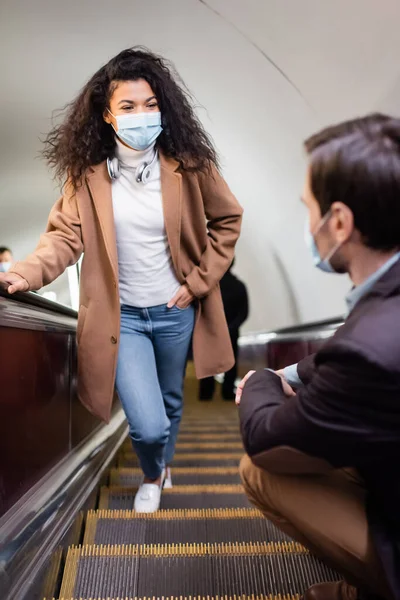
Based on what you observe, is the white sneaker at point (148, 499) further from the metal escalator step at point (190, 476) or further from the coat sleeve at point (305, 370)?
the coat sleeve at point (305, 370)

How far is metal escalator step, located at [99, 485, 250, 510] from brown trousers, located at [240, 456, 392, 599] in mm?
1466

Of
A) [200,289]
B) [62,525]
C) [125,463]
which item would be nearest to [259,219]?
[125,463]

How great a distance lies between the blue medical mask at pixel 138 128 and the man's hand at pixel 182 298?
66 centimetres

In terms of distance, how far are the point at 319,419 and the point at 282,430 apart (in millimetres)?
106

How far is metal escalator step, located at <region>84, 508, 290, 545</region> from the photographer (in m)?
2.46

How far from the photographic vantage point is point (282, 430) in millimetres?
1363

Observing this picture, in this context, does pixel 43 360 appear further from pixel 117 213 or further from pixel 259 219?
pixel 259 219

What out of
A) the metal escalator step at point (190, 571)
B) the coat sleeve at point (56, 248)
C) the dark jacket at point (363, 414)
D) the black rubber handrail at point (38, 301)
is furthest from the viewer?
the coat sleeve at point (56, 248)

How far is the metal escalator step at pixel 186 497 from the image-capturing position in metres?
2.98

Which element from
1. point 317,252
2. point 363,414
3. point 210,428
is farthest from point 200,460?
point 363,414

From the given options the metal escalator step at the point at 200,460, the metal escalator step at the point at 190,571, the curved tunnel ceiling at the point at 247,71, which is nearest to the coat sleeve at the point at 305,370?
the metal escalator step at the point at 190,571

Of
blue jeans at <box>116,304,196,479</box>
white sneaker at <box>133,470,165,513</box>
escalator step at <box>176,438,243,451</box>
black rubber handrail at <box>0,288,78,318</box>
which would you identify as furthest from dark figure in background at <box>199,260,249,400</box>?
white sneaker at <box>133,470,165,513</box>

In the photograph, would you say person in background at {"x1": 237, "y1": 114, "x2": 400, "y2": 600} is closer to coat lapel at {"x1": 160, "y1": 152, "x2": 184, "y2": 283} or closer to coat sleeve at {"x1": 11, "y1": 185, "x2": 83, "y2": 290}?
coat sleeve at {"x1": 11, "y1": 185, "x2": 83, "y2": 290}

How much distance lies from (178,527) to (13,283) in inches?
49.0
